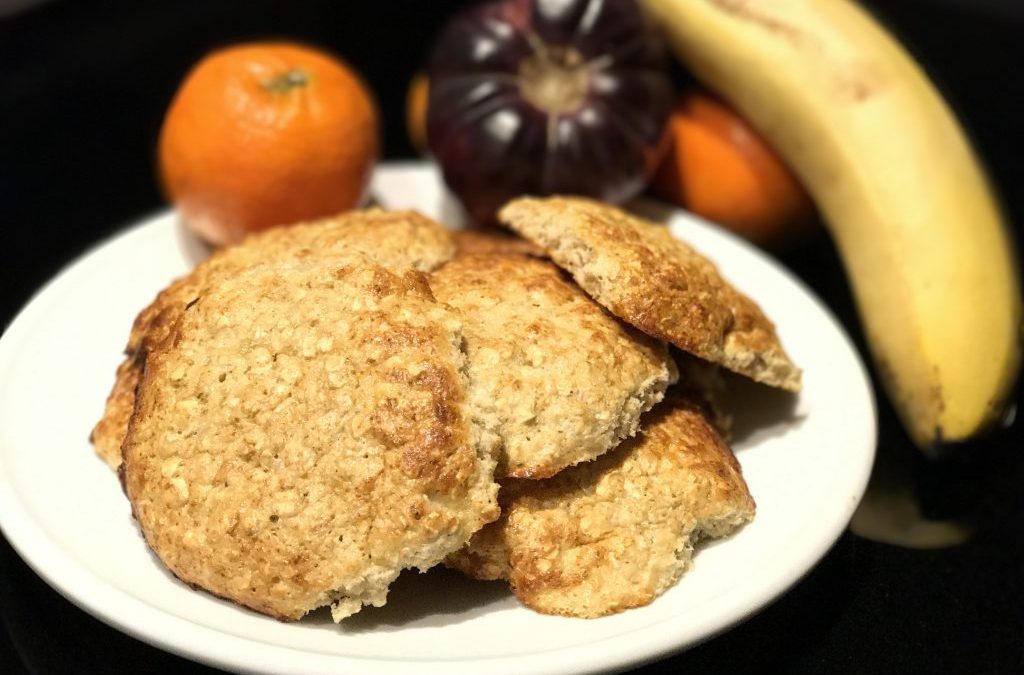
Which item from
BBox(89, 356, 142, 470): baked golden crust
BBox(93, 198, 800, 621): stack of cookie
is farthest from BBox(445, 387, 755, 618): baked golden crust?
BBox(89, 356, 142, 470): baked golden crust

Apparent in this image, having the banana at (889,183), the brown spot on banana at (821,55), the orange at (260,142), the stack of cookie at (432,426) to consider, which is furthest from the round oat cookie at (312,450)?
the brown spot on banana at (821,55)

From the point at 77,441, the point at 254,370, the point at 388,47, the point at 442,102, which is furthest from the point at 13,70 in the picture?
the point at 254,370

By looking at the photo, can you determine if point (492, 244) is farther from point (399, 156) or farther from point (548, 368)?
point (399, 156)

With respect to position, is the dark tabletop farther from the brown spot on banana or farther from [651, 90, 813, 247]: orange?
the brown spot on banana

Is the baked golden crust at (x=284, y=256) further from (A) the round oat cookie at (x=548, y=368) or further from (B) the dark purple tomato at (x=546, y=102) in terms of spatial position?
(B) the dark purple tomato at (x=546, y=102)

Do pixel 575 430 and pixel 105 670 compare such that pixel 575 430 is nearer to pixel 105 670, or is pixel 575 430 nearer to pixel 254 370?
pixel 254 370

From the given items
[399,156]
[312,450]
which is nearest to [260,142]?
[312,450]
